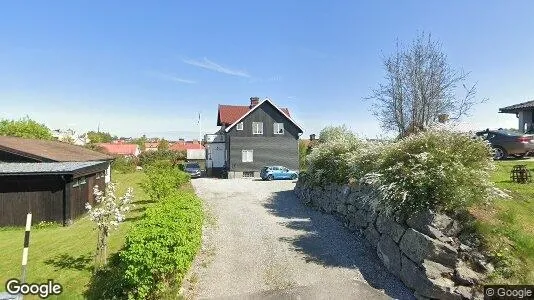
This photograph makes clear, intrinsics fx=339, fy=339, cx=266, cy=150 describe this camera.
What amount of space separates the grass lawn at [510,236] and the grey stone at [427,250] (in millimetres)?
947

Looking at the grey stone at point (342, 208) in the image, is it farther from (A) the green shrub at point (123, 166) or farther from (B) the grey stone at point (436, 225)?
(A) the green shrub at point (123, 166)

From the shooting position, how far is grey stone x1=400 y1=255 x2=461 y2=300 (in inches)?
314

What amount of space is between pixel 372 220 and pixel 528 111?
83.1 ft

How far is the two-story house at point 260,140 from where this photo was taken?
129 ft

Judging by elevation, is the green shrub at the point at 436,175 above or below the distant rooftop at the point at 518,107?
below

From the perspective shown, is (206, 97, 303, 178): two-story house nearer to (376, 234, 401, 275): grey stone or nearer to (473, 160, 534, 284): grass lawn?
(376, 234, 401, 275): grey stone

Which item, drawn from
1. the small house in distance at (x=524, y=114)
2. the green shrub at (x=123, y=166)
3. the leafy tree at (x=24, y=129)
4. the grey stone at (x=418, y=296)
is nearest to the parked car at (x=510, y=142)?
the small house in distance at (x=524, y=114)

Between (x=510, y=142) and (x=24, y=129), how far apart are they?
5979cm

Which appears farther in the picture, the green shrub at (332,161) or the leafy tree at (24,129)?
the leafy tree at (24,129)

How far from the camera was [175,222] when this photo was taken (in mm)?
9453

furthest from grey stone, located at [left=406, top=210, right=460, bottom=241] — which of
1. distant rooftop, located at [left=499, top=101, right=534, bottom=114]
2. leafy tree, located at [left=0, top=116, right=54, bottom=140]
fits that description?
leafy tree, located at [left=0, top=116, right=54, bottom=140]

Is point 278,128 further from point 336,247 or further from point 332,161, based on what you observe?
point 336,247

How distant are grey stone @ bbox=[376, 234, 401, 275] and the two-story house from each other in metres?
28.8

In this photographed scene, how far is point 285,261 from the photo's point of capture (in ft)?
37.0
